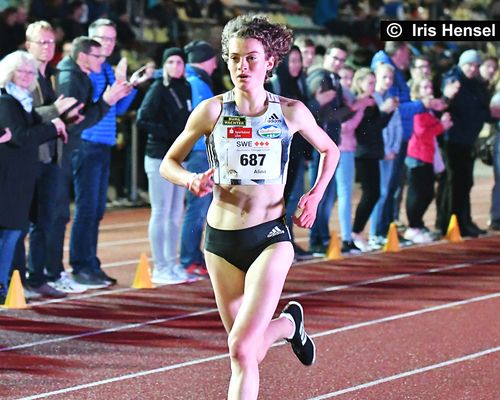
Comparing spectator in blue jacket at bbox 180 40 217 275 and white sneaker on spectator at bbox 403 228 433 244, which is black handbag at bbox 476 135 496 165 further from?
spectator in blue jacket at bbox 180 40 217 275

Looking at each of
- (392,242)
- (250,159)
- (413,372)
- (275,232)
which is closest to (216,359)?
(413,372)

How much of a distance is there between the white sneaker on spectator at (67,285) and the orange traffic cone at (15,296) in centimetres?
85

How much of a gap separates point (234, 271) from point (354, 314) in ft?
13.7

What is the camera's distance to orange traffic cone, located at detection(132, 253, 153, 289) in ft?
38.5

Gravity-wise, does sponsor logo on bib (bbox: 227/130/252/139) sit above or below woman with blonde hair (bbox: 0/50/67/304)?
above

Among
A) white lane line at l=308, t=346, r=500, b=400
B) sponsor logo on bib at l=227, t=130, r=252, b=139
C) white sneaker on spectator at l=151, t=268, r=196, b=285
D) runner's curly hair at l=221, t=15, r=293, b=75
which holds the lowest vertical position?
white sneaker on spectator at l=151, t=268, r=196, b=285

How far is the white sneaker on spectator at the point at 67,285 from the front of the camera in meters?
11.4

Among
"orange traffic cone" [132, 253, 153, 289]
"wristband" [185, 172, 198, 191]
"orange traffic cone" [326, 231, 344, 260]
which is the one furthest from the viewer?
"orange traffic cone" [326, 231, 344, 260]

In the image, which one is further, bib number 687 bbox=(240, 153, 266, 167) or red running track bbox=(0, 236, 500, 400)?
red running track bbox=(0, 236, 500, 400)

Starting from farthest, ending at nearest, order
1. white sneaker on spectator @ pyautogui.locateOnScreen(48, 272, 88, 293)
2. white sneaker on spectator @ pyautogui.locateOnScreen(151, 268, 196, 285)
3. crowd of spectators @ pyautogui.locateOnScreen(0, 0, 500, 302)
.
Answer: white sneaker on spectator @ pyautogui.locateOnScreen(151, 268, 196, 285) → white sneaker on spectator @ pyautogui.locateOnScreen(48, 272, 88, 293) → crowd of spectators @ pyautogui.locateOnScreen(0, 0, 500, 302)

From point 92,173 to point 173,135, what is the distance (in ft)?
2.84

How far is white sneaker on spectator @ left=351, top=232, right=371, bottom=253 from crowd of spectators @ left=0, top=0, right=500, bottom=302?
0.09ft

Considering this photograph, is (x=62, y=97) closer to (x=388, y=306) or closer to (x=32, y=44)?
(x=32, y=44)

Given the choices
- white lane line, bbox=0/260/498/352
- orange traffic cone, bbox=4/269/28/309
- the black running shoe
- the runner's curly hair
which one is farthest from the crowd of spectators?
the runner's curly hair
